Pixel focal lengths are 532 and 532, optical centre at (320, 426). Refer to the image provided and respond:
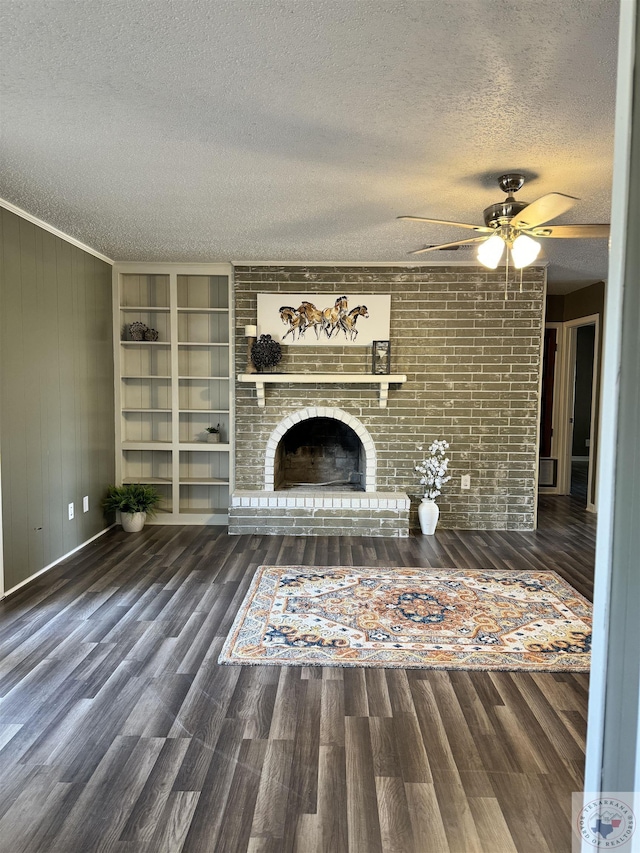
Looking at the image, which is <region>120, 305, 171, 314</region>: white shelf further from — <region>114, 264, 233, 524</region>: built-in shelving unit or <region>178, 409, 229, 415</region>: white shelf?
<region>178, 409, 229, 415</region>: white shelf

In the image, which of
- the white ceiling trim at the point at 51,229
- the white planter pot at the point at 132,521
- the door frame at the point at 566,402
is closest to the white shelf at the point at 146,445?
the white planter pot at the point at 132,521

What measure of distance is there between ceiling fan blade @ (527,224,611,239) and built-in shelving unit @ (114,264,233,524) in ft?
10.2

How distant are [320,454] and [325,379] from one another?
43.4 inches

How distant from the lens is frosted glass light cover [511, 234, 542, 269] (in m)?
2.68

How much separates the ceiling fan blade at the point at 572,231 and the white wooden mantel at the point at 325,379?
2.18m

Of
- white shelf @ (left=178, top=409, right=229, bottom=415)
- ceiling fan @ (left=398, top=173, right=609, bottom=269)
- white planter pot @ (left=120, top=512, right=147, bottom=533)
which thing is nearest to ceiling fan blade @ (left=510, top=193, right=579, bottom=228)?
ceiling fan @ (left=398, top=173, right=609, bottom=269)

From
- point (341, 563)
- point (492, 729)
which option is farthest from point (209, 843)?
point (341, 563)

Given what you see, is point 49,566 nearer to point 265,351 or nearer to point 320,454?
point 265,351

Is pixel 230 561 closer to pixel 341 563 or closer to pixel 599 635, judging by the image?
pixel 341 563

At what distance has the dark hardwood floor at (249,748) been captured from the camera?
64.2 inches

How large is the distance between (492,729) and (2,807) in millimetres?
1761

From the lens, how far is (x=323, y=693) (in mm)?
2367

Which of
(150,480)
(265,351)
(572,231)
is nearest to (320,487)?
(265,351)
